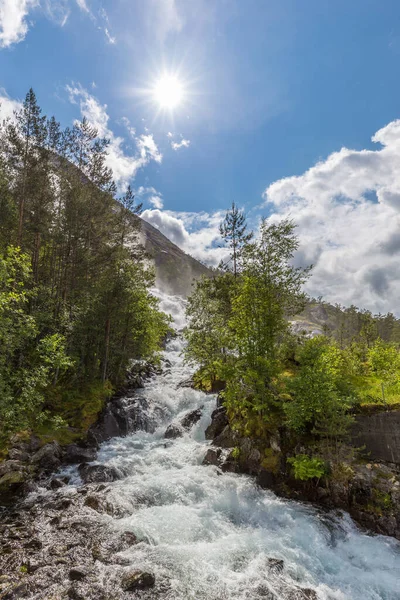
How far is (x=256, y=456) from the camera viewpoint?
15.4 meters

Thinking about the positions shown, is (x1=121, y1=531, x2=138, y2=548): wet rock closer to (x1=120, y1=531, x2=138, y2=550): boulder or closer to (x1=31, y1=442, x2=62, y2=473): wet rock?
(x1=120, y1=531, x2=138, y2=550): boulder

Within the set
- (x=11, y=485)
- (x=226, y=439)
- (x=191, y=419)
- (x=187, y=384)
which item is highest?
(x=187, y=384)

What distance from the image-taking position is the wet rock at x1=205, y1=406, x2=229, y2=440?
19938 mm

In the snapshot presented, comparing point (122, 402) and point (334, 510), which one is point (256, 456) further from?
point (122, 402)

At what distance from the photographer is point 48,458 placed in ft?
53.9

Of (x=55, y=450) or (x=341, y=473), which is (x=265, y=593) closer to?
(x=341, y=473)

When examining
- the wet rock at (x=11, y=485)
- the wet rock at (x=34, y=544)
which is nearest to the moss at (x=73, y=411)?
the wet rock at (x=11, y=485)

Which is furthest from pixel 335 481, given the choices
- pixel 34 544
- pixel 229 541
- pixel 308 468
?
pixel 34 544

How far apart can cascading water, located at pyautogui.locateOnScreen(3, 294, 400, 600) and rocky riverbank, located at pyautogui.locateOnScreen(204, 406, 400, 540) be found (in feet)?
1.87

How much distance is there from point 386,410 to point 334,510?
16.7ft

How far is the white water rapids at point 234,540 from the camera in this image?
8641 millimetres

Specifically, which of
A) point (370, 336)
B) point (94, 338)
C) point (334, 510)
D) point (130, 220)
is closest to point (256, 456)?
point (334, 510)

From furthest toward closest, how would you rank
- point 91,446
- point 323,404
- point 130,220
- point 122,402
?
point 130,220
point 122,402
point 91,446
point 323,404

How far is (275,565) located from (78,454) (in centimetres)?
1267
